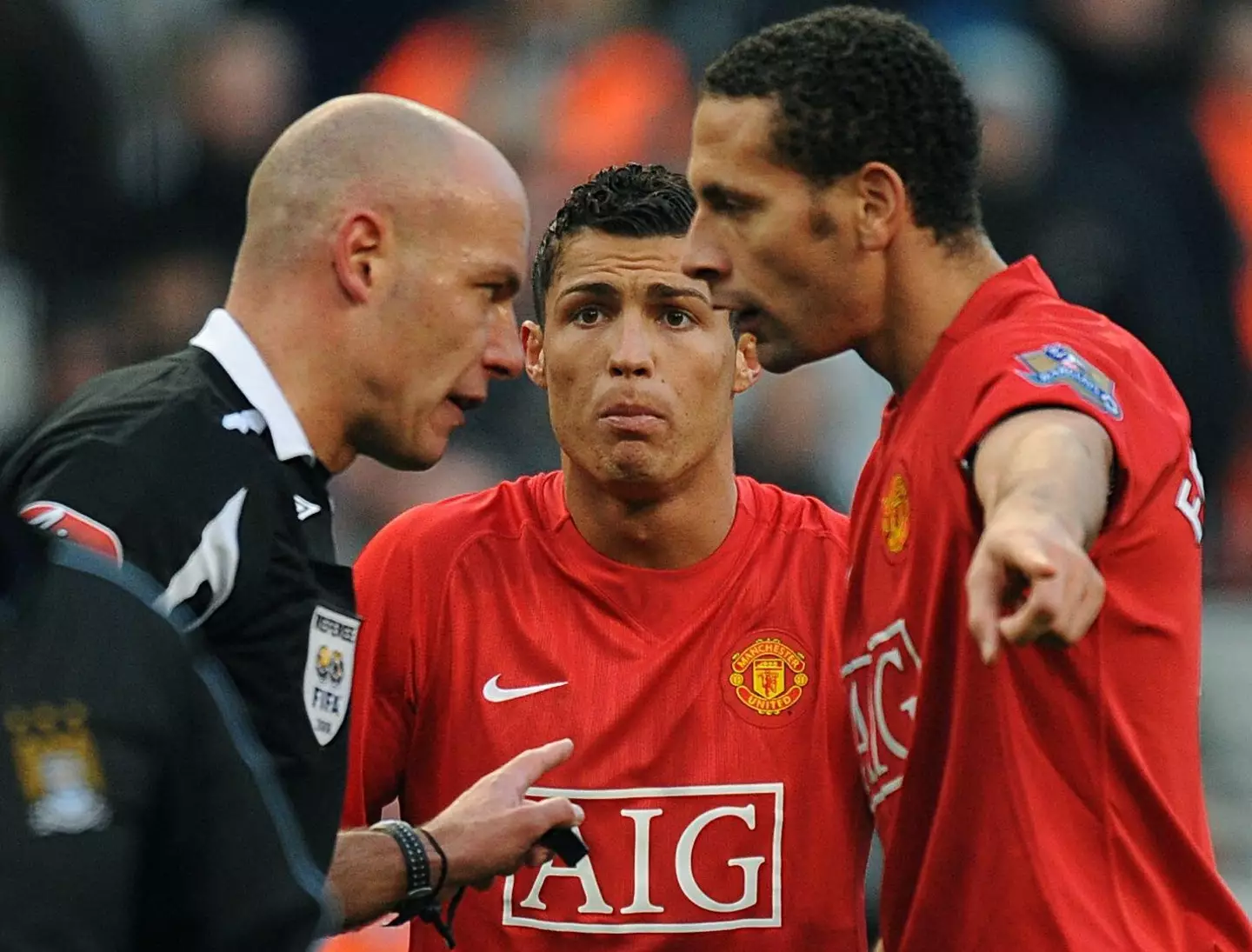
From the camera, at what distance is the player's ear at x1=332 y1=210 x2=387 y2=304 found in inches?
114

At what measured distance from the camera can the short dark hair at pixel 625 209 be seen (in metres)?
→ 3.93

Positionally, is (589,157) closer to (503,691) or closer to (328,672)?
(503,691)

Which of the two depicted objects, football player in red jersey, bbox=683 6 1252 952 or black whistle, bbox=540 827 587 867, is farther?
black whistle, bbox=540 827 587 867

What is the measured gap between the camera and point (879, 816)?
2980 mm

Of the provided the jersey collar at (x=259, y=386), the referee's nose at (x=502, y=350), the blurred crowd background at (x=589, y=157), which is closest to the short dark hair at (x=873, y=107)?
the referee's nose at (x=502, y=350)

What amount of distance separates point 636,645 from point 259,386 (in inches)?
47.0

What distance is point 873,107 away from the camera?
114 inches

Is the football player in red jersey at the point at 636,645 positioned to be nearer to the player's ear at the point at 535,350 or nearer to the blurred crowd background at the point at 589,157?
the player's ear at the point at 535,350

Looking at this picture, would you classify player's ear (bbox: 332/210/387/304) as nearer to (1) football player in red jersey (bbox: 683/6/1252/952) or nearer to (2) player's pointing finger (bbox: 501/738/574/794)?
(1) football player in red jersey (bbox: 683/6/1252/952)

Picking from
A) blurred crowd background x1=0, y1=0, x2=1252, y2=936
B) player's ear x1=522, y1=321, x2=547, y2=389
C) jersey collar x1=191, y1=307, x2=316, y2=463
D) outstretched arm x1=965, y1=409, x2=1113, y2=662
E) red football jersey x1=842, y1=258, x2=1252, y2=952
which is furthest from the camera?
blurred crowd background x1=0, y1=0, x2=1252, y2=936

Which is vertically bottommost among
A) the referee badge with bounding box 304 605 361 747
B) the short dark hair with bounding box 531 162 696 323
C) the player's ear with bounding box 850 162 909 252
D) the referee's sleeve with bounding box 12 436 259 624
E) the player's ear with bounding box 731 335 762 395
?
the referee badge with bounding box 304 605 361 747

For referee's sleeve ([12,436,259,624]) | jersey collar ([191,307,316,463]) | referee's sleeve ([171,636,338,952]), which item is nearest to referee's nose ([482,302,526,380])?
jersey collar ([191,307,316,463])

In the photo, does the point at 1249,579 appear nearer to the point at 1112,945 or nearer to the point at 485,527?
the point at 485,527

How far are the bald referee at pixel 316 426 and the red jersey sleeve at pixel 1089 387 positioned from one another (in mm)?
818
